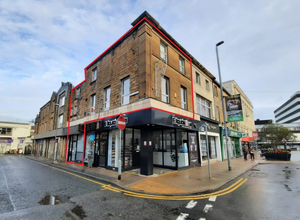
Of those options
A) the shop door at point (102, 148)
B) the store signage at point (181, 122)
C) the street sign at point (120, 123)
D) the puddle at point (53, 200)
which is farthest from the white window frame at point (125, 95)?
the puddle at point (53, 200)

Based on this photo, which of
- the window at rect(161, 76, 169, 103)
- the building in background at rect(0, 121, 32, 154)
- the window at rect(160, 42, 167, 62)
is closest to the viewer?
the window at rect(161, 76, 169, 103)

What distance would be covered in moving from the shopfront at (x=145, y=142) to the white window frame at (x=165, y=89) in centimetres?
143

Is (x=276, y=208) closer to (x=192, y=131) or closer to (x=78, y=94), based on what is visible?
A: (x=192, y=131)

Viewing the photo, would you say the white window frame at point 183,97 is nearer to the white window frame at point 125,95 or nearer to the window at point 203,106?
the window at point 203,106

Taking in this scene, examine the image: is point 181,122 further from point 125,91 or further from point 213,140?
point 213,140

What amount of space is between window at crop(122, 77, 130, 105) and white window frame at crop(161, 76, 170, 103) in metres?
2.56

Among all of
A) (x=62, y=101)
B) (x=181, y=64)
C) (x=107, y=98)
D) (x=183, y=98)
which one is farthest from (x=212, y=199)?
(x=62, y=101)

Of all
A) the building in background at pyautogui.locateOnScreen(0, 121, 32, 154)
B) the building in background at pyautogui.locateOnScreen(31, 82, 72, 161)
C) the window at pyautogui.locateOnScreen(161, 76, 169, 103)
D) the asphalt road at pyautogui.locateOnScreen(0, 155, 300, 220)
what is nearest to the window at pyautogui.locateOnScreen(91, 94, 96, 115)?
the building in background at pyautogui.locateOnScreen(31, 82, 72, 161)

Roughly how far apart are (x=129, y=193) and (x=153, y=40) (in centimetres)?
979

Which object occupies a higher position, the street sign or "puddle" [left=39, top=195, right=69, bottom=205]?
the street sign

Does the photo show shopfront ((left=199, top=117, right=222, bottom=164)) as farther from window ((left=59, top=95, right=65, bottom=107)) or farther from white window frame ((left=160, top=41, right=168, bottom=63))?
window ((left=59, top=95, right=65, bottom=107))

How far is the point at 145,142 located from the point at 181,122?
10.9ft

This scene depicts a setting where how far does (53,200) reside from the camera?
5.38 metres

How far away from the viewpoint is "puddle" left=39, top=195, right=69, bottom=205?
509 cm
